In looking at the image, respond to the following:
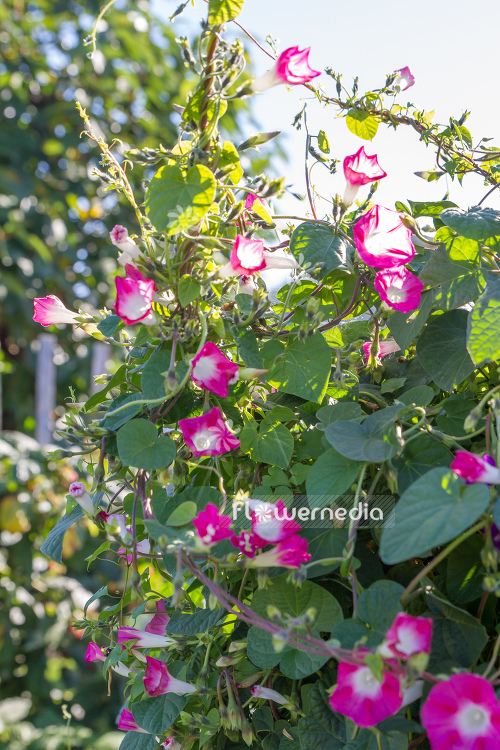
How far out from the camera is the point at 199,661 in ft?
1.77

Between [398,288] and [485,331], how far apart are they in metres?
0.08

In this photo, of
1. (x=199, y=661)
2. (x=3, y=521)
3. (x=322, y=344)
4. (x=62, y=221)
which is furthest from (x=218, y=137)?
(x=62, y=221)

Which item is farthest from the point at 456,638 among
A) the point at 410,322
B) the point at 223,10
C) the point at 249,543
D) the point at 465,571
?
the point at 223,10

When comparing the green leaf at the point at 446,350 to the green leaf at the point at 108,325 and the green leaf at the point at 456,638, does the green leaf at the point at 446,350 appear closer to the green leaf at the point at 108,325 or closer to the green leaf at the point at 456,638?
the green leaf at the point at 456,638

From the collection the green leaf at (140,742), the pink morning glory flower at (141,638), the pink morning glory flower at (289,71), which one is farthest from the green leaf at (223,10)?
the green leaf at (140,742)

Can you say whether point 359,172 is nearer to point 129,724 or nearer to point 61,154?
point 129,724

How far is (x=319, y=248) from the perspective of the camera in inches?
20.1

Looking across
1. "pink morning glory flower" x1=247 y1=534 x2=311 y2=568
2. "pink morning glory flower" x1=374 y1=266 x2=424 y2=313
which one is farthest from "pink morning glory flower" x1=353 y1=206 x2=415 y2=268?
"pink morning glory flower" x1=247 y1=534 x2=311 y2=568

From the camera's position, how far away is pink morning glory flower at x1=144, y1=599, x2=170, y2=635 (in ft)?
1.88

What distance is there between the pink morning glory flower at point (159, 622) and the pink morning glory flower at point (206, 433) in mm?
210

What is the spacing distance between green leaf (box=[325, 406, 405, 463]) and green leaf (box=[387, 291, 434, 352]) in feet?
0.30

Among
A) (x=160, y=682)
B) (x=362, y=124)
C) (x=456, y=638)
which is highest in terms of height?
(x=362, y=124)

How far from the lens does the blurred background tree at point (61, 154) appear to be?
8.78ft

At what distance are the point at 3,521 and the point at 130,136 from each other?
201 cm
